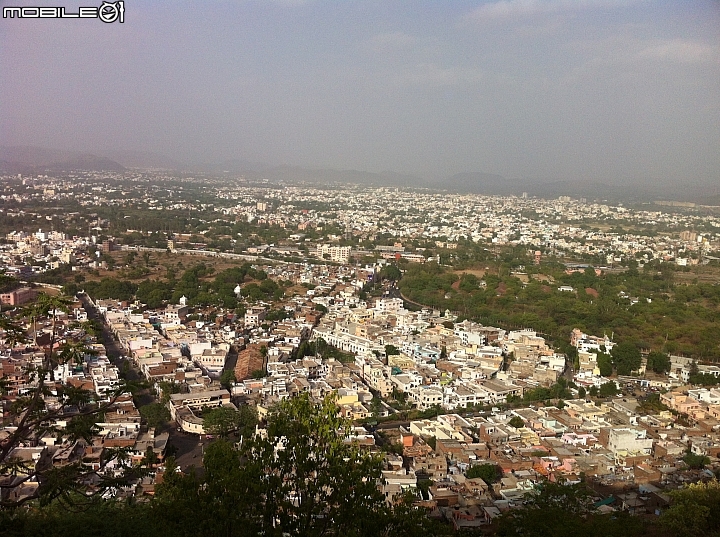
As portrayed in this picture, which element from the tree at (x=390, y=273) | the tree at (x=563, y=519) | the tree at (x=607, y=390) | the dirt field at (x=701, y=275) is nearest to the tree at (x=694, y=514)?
the tree at (x=563, y=519)

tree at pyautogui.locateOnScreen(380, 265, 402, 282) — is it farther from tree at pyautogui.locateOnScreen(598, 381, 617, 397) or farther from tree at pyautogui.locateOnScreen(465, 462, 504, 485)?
tree at pyautogui.locateOnScreen(465, 462, 504, 485)

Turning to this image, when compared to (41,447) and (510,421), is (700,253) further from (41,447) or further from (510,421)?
(41,447)

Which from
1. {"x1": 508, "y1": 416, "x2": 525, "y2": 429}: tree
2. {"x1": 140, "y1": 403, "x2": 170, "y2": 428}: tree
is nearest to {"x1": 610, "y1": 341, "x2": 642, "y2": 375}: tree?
{"x1": 508, "y1": 416, "x2": 525, "y2": 429}: tree

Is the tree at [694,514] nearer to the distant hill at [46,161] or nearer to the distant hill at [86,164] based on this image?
the distant hill at [46,161]

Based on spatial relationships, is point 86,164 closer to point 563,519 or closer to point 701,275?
point 701,275

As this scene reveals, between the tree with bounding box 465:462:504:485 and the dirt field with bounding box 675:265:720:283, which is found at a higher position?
the dirt field with bounding box 675:265:720:283

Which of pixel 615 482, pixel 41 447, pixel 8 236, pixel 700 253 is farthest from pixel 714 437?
pixel 8 236
